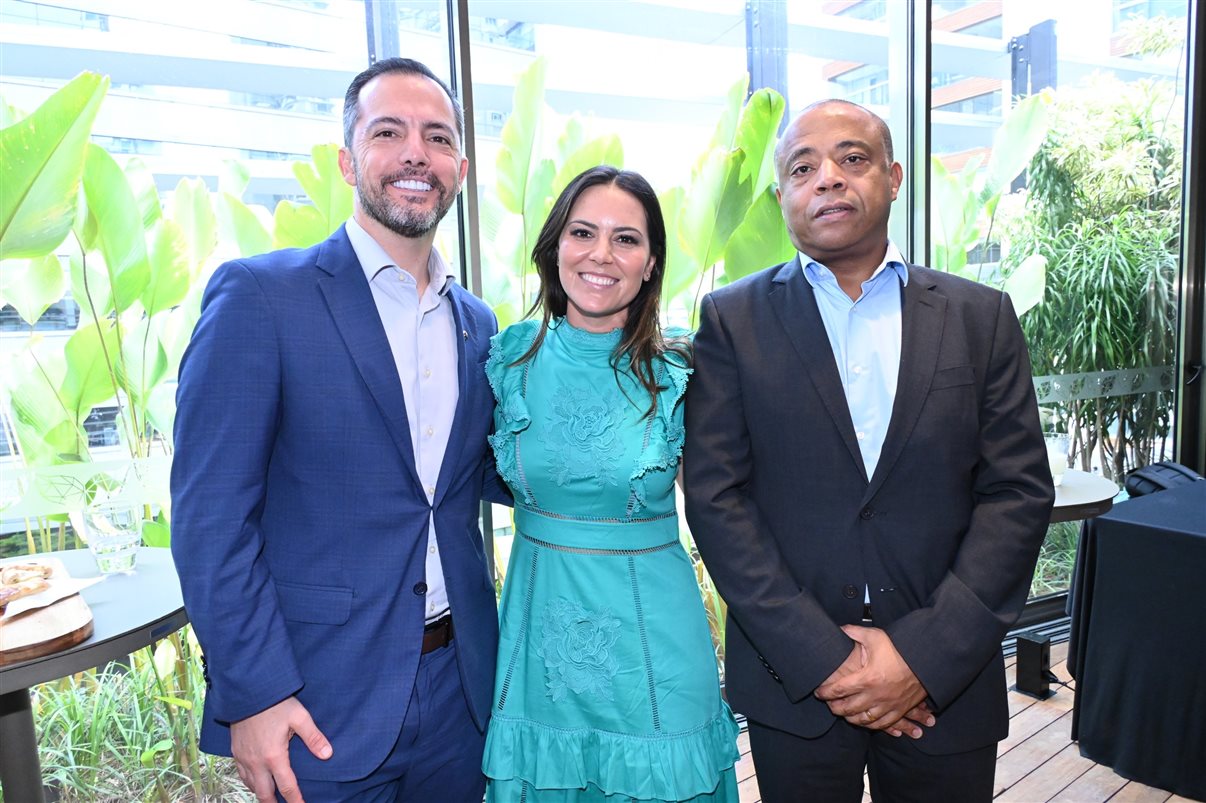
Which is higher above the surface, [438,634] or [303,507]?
[303,507]

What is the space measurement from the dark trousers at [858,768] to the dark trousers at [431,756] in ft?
1.83

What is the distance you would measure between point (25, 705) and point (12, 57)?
5.47ft

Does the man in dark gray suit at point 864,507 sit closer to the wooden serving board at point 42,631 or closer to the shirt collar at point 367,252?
the shirt collar at point 367,252

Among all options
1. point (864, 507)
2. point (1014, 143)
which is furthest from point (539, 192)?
point (1014, 143)

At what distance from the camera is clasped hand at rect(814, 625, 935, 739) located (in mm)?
1397

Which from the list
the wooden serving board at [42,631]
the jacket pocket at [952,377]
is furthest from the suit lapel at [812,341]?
the wooden serving board at [42,631]

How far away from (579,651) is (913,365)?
80cm

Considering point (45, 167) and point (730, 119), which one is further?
point (730, 119)

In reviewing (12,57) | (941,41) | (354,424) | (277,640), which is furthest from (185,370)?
(941,41)

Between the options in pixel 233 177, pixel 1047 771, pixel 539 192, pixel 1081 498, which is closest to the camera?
pixel 233 177

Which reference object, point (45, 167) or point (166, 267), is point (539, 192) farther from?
point (45, 167)

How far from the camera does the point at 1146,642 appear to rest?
8.39 feet

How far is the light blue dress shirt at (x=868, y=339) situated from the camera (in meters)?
1.52

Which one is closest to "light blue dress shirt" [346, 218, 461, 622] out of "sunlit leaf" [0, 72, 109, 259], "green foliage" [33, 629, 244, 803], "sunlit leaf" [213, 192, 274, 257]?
"sunlit leaf" [0, 72, 109, 259]
